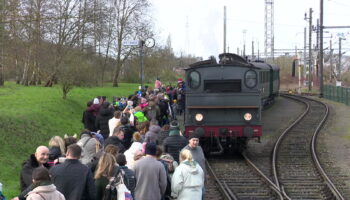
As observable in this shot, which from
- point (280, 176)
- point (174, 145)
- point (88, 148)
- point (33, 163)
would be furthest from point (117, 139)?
point (280, 176)

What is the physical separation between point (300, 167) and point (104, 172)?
9.65 meters

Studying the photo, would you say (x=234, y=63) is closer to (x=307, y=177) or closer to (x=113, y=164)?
(x=307, y=177)

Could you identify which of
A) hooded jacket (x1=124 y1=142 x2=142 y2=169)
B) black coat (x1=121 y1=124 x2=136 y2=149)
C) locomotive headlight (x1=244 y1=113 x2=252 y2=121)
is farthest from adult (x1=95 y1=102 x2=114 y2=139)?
hooded jacket (x1=124 y1=142 x2=142 y2=169)

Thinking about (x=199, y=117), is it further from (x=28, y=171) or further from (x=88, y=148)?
(x=28, y=171)

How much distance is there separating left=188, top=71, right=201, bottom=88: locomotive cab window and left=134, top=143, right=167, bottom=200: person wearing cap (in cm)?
875

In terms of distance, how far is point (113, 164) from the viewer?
657 cm

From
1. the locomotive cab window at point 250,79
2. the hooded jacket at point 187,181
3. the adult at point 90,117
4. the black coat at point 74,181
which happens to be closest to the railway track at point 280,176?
the locomotive cab window at point 250,79

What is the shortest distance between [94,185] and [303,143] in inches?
565

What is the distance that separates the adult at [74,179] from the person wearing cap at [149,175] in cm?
101

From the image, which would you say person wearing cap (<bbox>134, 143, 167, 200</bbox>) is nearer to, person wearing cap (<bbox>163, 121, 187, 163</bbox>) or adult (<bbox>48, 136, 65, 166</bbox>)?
adult (<bbox>48, 136, 65, 166</bbox>)

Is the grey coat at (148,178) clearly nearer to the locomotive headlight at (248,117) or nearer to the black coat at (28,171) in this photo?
the black coat at (28,171)

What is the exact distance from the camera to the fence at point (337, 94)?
38.5 metres

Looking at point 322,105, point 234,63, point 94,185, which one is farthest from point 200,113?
point 322,105

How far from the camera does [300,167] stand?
1512 cm
